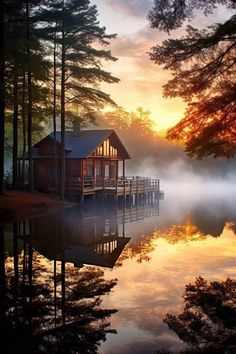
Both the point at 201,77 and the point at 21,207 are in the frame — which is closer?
the point at 201,77

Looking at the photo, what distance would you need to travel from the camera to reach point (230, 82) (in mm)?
13031

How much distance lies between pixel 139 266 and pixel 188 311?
4.65 m

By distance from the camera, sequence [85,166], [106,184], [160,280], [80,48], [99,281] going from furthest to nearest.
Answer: [85,166], [106,184], [80,48], [160,280], [99,281]

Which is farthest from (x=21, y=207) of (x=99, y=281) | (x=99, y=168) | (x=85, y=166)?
(x=99, y=168)

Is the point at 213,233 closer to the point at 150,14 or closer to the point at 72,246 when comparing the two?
the point at 72,246

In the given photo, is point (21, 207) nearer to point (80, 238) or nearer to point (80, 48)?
point (80, 238)

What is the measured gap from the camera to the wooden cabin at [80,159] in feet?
122

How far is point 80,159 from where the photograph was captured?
126 ft

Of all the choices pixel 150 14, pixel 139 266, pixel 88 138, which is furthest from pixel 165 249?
pixel 88 138

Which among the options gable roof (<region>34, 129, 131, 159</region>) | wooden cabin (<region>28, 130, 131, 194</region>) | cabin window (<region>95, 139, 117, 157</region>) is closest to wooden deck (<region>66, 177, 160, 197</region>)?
wooden cabin (<region>28, 130, 131, 194</region>)

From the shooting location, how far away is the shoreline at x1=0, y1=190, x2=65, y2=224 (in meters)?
21.5

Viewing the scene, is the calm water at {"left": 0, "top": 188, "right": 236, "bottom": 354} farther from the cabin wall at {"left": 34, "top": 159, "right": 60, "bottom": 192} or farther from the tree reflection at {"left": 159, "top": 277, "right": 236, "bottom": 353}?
the cabin wall at {"left": 34, "top": 159, "right": 60, "bottom": 192}

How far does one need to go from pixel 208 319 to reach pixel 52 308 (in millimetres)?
3485

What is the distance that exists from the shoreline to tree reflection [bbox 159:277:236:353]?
13.0m
